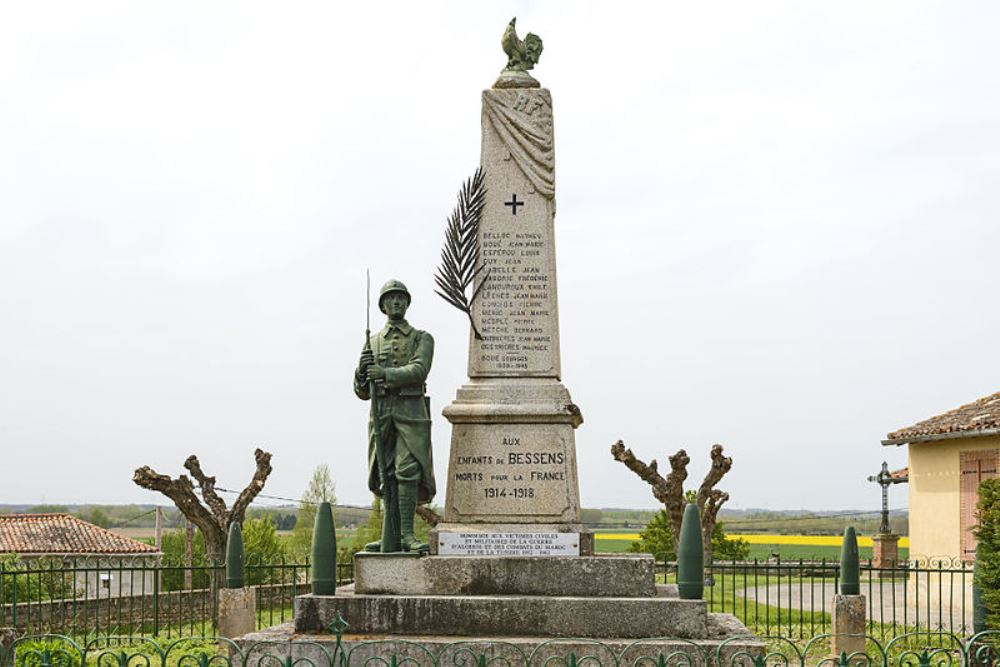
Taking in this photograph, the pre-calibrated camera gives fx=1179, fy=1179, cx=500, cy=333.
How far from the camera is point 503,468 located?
9633mm

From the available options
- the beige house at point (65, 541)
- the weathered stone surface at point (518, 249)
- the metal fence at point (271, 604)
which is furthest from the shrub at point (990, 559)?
the beige house at point (65, 541)

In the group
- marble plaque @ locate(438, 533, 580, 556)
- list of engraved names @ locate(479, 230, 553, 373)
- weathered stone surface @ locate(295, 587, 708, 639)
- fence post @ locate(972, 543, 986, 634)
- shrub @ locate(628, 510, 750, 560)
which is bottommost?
shrub @ locate(628, 510, 750, 560)

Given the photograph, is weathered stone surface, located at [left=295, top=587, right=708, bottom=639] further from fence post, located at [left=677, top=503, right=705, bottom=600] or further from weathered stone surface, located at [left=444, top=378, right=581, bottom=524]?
weathered stone surface, located at [left=444, top=378, right=581, bottom=524]

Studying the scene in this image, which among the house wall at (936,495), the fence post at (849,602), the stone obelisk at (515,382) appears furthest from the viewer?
the house wall at (936,495)

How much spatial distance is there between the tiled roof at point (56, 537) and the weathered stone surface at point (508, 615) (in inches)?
1123

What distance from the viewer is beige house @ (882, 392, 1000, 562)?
2131 centimetres

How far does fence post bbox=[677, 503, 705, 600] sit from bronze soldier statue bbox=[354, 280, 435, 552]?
80.7 inches

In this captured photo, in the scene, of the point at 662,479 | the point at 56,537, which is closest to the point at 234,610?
the point at 662,479

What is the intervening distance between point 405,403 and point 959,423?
608 inches

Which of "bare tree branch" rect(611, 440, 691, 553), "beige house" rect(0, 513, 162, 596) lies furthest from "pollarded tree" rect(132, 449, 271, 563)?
"beige house" rect(0, 513, 162, 596)

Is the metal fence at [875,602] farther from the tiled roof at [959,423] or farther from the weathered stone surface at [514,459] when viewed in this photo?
the weathered stone surface at [514,459]

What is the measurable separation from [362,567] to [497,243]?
2.91m

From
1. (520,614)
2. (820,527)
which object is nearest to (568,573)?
(520,614)

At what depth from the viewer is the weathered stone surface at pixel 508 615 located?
8430 mm
